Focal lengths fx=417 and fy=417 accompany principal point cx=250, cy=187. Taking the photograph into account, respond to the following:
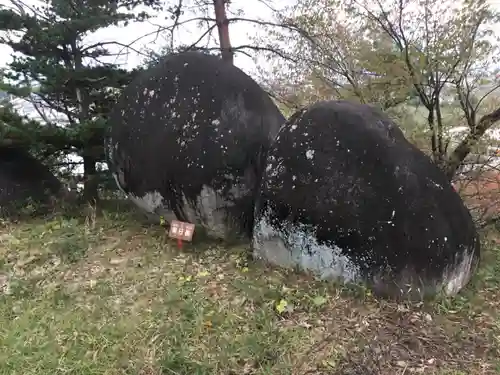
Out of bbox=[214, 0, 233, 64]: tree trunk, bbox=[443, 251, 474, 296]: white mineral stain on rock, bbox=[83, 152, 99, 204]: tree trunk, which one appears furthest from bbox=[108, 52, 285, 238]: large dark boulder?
bbox=[443, 251, 474, 296]: white mineral stain on rock

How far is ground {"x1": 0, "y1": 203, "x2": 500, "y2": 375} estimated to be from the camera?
2949 mm

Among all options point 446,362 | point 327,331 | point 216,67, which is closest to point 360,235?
point 327,331

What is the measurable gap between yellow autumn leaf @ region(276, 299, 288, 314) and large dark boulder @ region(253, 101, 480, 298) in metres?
0.49

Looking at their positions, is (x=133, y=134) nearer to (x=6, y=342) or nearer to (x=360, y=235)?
(x=6, y=342)

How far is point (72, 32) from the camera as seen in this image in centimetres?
549

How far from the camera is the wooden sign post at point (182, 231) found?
169 inches

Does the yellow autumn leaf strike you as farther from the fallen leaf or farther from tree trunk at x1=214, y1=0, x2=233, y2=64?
tree trunk at x1=214, y1=0, x2=233, y2=64

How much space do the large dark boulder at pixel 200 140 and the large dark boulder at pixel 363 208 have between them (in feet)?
1.73

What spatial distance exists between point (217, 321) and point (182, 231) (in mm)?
1260

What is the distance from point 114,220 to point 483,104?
4.98 meters

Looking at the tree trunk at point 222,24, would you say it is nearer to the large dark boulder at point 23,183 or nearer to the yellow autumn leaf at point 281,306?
the large dark boulder at point 23,183

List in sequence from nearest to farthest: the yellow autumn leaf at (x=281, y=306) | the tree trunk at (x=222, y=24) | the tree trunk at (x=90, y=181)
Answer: the yellow autumn leaf at (x=281, y=306) → the tree trunk at (x=90, y=181) → the tree trunk at (x=222, y=24)

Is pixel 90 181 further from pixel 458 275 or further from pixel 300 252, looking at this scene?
pixel 458 275

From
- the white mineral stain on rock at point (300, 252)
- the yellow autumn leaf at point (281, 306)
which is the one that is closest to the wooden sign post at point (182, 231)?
the white mineral stain on rock at point (300, 252)
